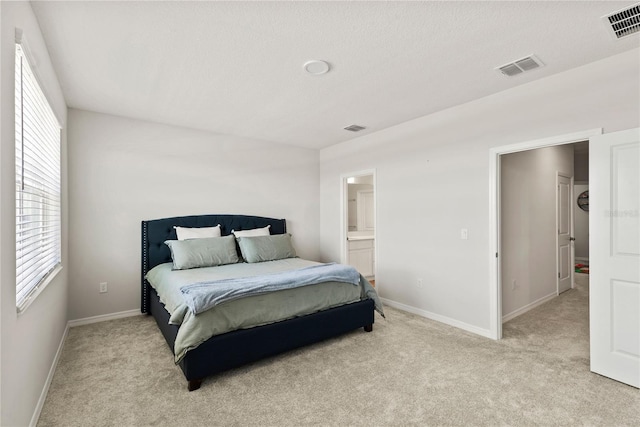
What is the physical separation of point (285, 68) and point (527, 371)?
3111 mm

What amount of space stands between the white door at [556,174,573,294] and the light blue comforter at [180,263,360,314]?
3.53m

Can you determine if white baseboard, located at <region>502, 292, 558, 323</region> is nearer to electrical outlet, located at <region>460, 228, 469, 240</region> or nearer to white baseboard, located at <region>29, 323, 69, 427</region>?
electrical outlet, located at <region>460, 228, 469, 240</region>

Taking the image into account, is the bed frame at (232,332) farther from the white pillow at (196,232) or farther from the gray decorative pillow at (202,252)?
the gray decorative pillow at (202,252)

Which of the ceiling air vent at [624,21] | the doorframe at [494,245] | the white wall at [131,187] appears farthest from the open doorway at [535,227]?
the white wall at [131,187]

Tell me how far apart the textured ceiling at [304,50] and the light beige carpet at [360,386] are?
244 cm

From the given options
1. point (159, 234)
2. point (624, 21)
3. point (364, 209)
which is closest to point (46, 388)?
point (159, 234)

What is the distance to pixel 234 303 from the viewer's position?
2.43 metres

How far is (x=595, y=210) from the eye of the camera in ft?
7.86

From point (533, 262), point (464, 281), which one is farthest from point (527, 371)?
point (533, 262)

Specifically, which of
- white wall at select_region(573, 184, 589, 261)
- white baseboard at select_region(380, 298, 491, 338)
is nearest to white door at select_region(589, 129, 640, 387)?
white baseboard at select_region(380, 298, 491, 338)

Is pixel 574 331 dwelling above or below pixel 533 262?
below

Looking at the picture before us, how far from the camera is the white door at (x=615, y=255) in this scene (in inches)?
87.3

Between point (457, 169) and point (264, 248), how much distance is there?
2529 mm

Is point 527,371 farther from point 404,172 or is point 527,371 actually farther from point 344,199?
point 344,199
